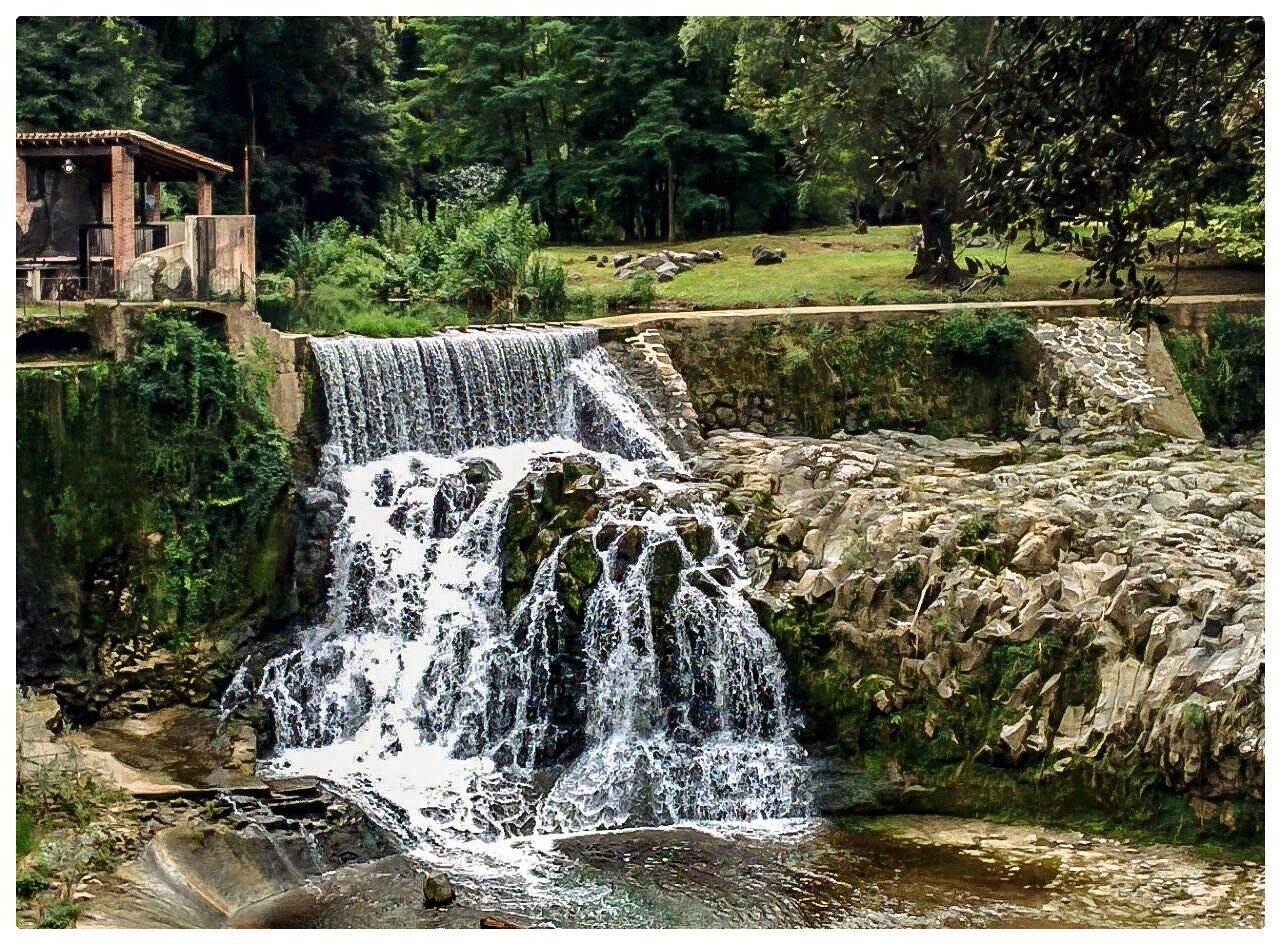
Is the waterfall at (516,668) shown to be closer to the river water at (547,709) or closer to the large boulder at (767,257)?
the river water at (547,709)

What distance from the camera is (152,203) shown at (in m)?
20.3

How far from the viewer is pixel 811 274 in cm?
2411

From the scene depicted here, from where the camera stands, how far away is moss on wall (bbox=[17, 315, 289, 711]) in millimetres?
14422

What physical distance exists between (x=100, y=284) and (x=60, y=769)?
7.13 meters

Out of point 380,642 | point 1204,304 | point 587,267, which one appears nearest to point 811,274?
point 587,267

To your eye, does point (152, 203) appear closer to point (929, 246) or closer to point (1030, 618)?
point (929, 246)

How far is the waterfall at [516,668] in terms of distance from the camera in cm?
1274

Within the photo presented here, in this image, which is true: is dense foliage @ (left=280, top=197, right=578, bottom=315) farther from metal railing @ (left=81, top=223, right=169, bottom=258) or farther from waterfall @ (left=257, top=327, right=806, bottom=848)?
waterfall @ (left=257, top=327, right=806, bottom=848)

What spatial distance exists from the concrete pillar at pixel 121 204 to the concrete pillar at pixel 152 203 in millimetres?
2595

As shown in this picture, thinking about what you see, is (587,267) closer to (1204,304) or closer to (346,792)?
(1204,304)

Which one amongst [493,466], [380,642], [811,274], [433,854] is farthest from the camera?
[811,274]

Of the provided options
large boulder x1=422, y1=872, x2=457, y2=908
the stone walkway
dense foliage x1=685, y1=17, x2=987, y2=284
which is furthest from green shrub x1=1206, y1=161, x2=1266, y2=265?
large boulder x1=422, y1=872, x2=457, y2=908

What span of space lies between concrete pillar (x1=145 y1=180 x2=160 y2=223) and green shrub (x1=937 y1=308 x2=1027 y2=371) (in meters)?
9.44

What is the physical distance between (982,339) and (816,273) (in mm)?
5506
